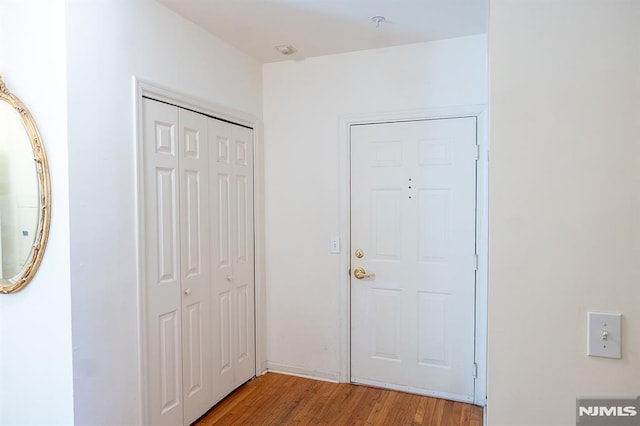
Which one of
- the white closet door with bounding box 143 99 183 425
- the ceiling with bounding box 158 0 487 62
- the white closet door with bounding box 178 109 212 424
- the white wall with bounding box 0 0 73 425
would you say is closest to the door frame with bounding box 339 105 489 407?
the ceiling with bounding box 158 0 487 62

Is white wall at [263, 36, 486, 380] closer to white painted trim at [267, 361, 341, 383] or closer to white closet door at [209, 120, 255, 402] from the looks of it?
white painted trim at [267, 361, 341, 383]

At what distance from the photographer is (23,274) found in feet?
5.77

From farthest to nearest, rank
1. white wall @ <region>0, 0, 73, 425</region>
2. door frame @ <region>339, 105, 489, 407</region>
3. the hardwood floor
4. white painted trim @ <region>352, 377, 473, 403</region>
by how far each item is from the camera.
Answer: white painted trim @ <region>352, 377, 473, 403</region> < door frame @ <region>339, 105, 489, 407</region> < the hardwood floor < white wall @ <region>0, 0, 73, 425</region>

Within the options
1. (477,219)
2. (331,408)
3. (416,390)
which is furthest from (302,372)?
(477,219)

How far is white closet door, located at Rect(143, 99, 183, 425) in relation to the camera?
2111 millimetres

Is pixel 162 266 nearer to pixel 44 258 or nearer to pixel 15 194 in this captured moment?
pixel 44 258

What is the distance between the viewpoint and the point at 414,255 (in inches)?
111

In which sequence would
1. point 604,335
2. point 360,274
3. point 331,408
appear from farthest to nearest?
point 360,274, point 331,408, point 604,335

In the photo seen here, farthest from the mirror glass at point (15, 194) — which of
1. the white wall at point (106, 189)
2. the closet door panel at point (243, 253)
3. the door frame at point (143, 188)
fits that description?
the closet door panel at point (243, 253)

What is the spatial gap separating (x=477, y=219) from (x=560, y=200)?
1.63 meters

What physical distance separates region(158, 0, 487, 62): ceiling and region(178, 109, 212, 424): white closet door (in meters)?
0.61

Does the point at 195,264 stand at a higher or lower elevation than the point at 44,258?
lower

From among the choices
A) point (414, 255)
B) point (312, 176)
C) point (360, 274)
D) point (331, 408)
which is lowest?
point (331, 408)

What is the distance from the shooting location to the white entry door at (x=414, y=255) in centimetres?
271
